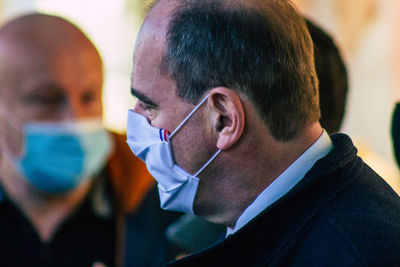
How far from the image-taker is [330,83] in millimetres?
2109

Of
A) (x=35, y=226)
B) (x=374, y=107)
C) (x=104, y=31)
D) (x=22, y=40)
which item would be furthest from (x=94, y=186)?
(x=104, y=31)

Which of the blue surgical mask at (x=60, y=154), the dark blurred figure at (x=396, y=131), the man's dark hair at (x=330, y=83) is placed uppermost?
the dark blurred figure at (x=396, y=131)

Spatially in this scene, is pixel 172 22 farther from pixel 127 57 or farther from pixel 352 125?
pixel 127 57

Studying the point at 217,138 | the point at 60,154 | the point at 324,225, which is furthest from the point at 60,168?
the point at 324,225

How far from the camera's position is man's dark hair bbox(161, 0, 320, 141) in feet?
4.85

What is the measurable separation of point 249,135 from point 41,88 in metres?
1.49

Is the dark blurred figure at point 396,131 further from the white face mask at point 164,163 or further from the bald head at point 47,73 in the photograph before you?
the bald head at point 47,73

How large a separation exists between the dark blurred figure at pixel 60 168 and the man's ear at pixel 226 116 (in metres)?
1.38

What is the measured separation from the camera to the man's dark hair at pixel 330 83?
2.10 metres

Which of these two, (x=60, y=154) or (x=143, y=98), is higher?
(x=143, y=98)

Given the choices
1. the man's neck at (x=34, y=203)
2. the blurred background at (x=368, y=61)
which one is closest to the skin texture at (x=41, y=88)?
the man's neck at (x=34, y=203)

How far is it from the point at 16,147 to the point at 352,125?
2.81m

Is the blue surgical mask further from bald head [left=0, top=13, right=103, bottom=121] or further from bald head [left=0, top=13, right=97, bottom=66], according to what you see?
bald head [left=0, top=13, right=97, bottom=66]

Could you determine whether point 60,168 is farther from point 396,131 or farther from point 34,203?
point 396,131
